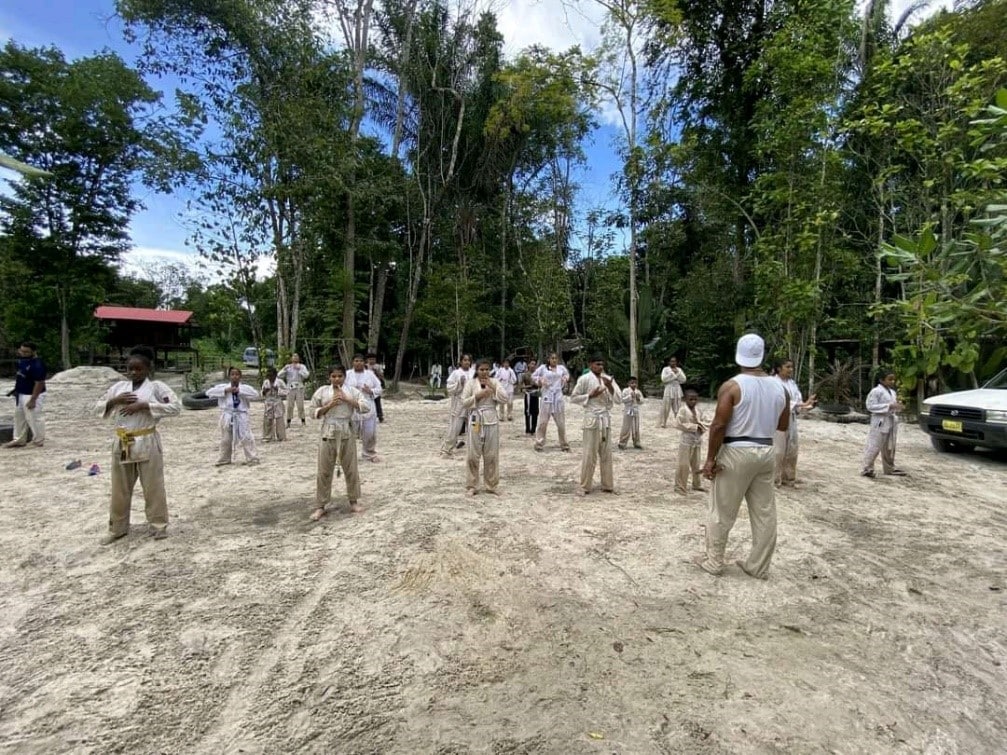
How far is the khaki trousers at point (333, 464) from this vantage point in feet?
18.5

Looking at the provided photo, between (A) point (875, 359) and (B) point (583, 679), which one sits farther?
(A) point (875, 359)

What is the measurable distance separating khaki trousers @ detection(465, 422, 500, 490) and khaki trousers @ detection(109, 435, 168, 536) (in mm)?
3051

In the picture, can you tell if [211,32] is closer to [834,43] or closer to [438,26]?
[438,26]

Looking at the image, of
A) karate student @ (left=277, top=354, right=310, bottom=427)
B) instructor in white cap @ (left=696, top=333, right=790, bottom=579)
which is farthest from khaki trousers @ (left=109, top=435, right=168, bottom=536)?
karate student @ (left=277, top=354, right=310, bottom=427)

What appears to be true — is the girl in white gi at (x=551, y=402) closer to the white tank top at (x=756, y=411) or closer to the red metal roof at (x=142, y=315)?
the white tank top at (x=756, y=411)

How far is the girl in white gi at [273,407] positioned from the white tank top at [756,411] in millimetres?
7624

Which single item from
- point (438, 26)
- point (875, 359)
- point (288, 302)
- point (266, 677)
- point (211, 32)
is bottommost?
point (266, 677)

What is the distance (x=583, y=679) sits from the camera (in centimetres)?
296

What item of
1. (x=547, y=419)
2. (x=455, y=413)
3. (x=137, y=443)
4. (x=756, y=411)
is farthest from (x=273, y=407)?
(x=756, y=411)

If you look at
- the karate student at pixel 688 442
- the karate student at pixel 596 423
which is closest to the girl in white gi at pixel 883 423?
the karate student at pixel 688 442

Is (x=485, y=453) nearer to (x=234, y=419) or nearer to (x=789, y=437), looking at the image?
(x=789, y=437)

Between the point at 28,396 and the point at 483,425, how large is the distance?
26.1ft

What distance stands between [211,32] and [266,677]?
17.7m

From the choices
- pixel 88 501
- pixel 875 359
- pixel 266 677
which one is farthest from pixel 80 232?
pixel 875 359
